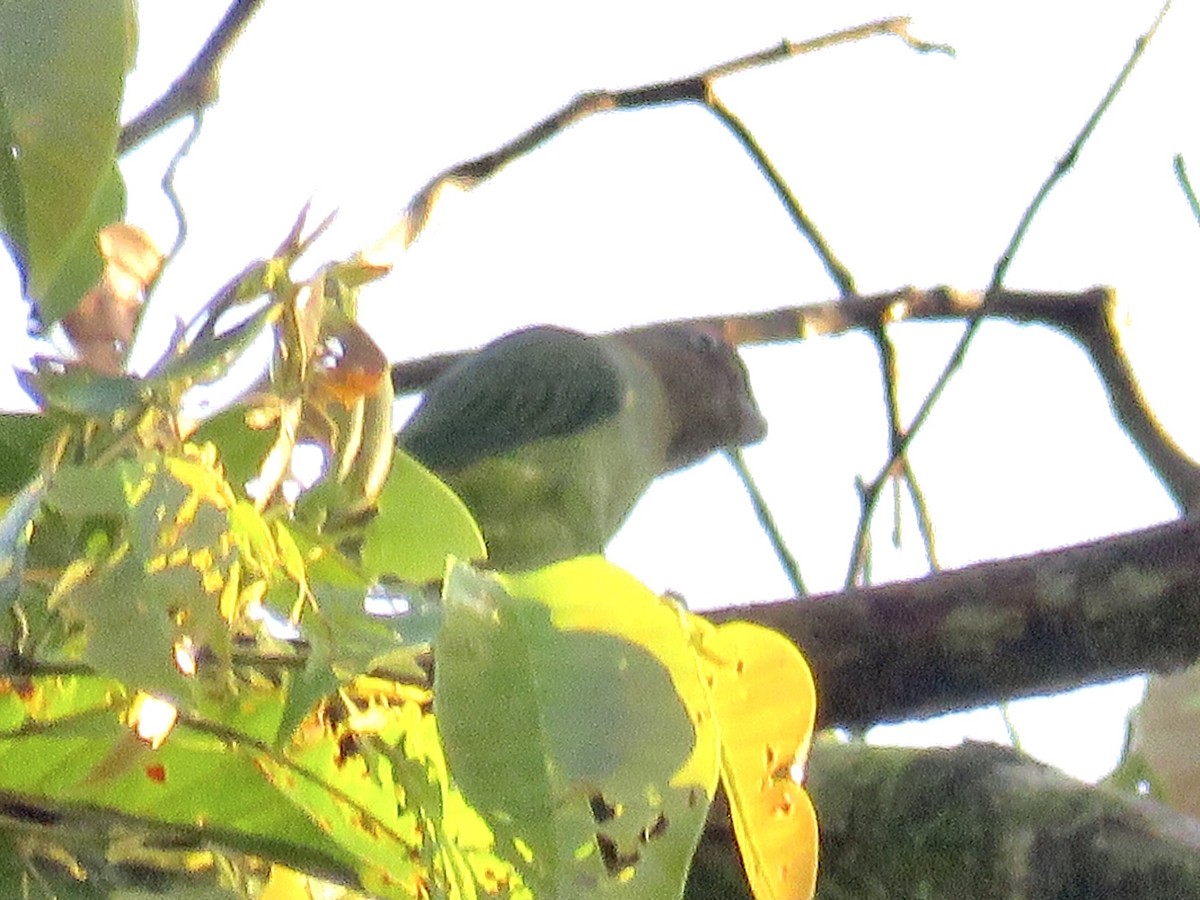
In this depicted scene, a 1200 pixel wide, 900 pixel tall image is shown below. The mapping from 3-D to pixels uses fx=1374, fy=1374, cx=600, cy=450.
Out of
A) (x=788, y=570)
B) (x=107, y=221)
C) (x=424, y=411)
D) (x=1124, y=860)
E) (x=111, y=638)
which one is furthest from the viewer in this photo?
(x=424, y=411)

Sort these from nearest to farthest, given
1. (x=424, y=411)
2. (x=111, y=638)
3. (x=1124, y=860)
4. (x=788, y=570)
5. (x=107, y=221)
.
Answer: (x=111, y=638), (x=107, y=221), (x=1124, y=860), (x=788, y=570), (x=424, y=411)

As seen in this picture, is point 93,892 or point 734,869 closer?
point 93,892

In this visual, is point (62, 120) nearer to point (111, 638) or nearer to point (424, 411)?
point (111, 638)

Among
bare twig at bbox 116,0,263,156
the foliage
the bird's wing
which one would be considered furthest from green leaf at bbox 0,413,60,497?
the bird's wing

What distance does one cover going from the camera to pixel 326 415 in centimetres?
32

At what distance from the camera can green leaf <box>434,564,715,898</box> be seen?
255mm

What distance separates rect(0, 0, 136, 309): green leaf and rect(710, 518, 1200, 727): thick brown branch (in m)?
0.42

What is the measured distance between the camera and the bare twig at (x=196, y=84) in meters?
1.14

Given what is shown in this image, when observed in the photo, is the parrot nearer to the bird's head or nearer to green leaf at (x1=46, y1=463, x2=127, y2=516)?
the bird's head

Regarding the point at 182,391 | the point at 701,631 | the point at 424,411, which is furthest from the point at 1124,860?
the point at 424,411

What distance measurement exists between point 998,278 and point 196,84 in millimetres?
731

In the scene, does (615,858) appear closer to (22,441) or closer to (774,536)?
(22,441)

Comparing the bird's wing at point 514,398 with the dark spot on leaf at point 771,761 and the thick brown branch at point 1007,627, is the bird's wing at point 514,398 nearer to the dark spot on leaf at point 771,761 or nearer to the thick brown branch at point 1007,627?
the thick brown branch at point 1007,627

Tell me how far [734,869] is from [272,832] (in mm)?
297
